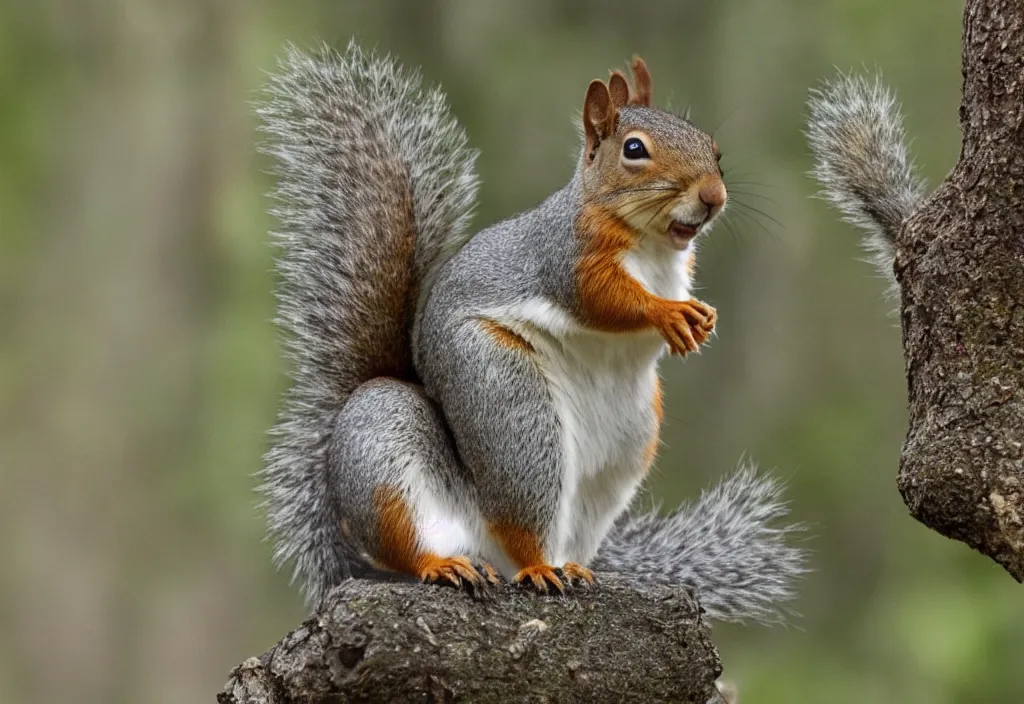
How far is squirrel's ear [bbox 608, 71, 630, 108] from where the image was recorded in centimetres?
215

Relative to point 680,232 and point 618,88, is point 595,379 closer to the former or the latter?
point 680,232

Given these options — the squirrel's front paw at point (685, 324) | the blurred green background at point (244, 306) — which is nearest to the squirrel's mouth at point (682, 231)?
the squirrel's front paw at point (685, 324)

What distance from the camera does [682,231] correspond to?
2.02 metres

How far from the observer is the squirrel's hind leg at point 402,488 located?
2.03 meters

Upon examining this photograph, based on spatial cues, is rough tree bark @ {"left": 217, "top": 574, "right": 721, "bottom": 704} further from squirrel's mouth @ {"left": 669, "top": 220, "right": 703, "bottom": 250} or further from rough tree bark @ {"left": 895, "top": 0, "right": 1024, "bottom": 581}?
squirrel's mouth @ {"left": 669, "top": 220, "right": 703, "bottom": 250}

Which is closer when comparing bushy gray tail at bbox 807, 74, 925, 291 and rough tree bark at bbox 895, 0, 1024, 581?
rough tree bark at bbox 895, 0, 1024, 581

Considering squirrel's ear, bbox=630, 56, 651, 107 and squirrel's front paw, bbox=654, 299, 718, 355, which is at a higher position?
squirrel's ear, bbox=630, 56, 651, 107

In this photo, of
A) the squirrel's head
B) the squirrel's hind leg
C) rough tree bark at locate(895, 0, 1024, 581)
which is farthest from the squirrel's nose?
the squirrel's hind leg

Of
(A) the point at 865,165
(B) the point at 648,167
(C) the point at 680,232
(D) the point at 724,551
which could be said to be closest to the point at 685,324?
(C) the point at 680,232

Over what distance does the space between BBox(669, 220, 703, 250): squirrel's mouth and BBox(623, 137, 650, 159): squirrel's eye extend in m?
0.12

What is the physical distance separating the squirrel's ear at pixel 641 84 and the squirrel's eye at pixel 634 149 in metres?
0.19

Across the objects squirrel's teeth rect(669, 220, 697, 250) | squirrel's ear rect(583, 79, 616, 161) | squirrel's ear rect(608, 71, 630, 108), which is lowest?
squirrel's teeth rect(669, 220, 697, 250)

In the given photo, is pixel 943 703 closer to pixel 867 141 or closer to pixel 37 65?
pixel 867 141

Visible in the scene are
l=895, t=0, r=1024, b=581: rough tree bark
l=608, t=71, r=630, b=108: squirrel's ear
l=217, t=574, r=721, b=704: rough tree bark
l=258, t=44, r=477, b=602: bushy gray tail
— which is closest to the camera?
l=895, t=0, r=1024, b=581: rough tree bark
